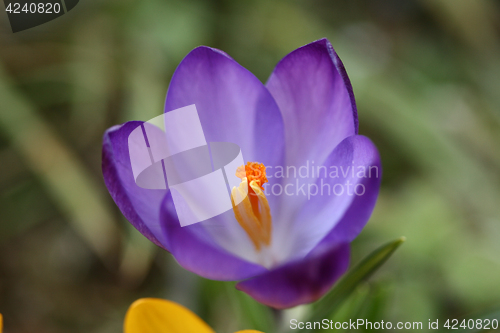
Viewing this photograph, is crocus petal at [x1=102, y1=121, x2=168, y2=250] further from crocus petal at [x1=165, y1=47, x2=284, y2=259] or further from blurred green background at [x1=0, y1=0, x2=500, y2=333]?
blurred green background at [x1=0, y1=0, x2=500, y2=333]

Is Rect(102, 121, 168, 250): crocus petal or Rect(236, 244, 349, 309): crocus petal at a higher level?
Rect(102, 121, 168, 250): crocus petal

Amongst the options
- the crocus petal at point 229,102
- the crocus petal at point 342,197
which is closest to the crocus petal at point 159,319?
the crocus petal at point 342,197

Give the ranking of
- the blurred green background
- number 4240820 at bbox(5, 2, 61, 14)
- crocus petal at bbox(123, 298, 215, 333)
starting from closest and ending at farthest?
crocus petal at bbox(123, 298, 215, 333) → number 4240820 at bbox(5, 2, 61, 14) → the blurred green background

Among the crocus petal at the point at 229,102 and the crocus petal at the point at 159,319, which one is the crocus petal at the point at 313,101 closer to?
the crocus petal at the point at 229,102

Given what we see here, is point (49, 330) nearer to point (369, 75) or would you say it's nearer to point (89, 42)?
point (89, 42)

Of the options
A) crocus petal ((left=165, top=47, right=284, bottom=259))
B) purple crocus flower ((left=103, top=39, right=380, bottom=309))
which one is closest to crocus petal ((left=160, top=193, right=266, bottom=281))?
purple crocus flower ((left=103, top=39, right=380, bottom=309))

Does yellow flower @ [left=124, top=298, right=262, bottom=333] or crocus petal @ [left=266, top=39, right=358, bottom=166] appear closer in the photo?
yellow flower @ [left=124, top=298, right=262, bottom=333]

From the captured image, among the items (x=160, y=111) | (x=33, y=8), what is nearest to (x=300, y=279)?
(x=33, y=8)
